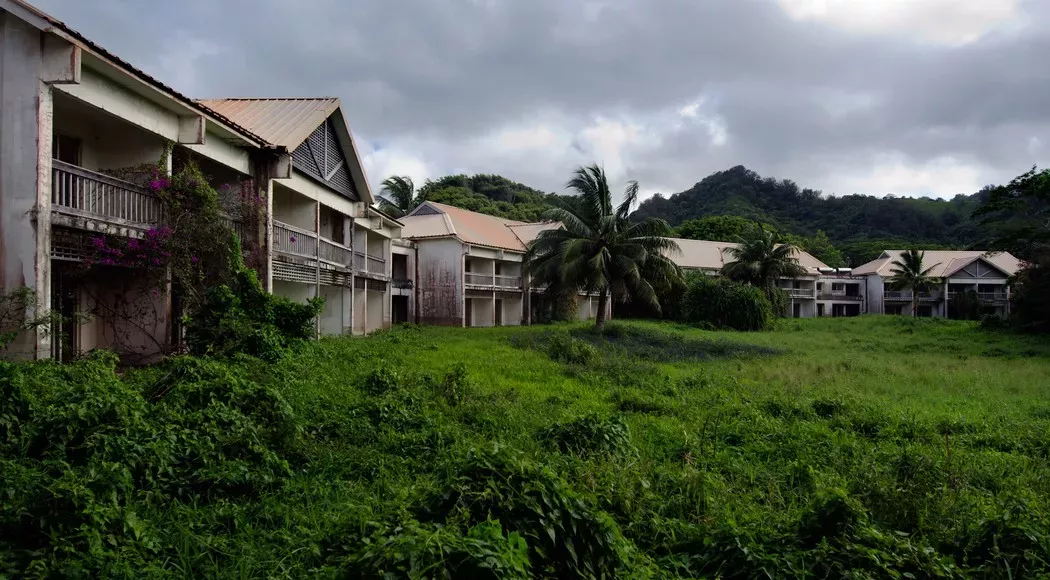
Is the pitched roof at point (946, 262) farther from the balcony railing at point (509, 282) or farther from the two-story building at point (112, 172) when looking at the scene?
the two-story building at point (112, 172)

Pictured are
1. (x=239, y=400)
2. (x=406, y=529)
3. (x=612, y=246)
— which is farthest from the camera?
(x=612, y=246)

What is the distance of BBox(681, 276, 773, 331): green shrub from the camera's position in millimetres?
30391

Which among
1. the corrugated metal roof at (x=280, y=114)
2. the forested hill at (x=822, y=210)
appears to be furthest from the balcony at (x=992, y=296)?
the corrugated metal roof at (x=280, y=114)

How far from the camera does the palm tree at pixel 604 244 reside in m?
22.0

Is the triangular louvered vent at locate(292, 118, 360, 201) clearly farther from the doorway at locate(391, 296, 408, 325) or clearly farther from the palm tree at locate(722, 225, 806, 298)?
the palm tree at locate(722, 225, 806, 298)

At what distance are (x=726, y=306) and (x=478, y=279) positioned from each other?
12.8 m

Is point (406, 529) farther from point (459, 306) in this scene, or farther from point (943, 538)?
point (459, 306)

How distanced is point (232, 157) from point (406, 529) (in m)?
12.1

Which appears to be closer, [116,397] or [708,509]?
[708,509]

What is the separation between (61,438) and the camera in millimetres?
5023

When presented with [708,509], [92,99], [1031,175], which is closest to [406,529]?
[708,509]

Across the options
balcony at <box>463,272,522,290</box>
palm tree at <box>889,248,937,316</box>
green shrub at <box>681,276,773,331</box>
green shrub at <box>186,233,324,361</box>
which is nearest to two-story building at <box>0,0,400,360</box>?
green shrub at <box>186,233,324,361</box>

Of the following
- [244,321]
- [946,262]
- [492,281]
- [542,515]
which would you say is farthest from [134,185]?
[946,262]

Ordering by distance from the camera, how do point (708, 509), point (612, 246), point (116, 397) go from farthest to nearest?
point (612, 246), point (116, 397), point (708, 509)
